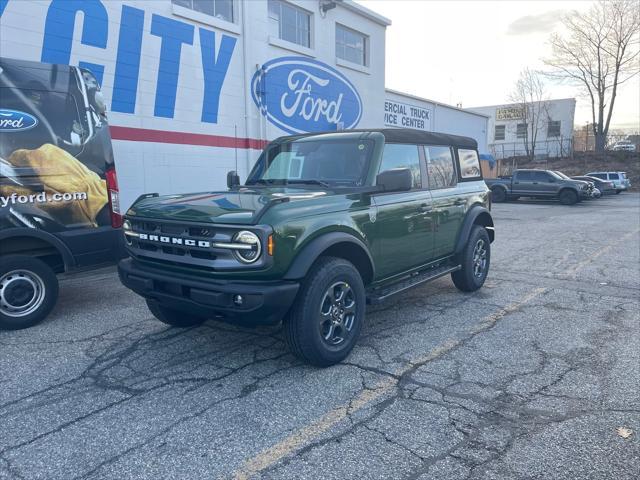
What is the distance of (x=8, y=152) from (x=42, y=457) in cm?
312

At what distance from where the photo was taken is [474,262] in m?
6.33

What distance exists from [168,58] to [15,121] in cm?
473

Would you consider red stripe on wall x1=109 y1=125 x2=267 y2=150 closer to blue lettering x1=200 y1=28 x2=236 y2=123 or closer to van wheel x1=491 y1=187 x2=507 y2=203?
blue lettering x1=200 y1=28 x2=236 y2=123

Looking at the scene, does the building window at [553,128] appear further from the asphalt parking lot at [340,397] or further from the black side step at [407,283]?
the black side step at [407,283]

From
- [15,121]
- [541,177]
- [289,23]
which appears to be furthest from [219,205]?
[541,177]

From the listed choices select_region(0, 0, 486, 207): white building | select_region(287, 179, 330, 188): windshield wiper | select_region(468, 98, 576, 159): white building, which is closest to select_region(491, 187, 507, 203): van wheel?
select_region(0, 0, 486, 207): white building

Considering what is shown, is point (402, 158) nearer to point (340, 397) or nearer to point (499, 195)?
point (340, 397)

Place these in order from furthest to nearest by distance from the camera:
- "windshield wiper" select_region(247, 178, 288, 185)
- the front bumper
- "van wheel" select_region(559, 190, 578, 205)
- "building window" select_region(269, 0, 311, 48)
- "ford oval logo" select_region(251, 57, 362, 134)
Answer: "van wheel" select_region(559, 190, 578, 205) → "building window" select_region(269, 0, 311, 48) → "ford oval logo" select_region(251, 57, 362, 134) → "windshield wiper" select_region(247, 178, 288, 185) → the front bumper

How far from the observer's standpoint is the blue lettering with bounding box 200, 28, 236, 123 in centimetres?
963

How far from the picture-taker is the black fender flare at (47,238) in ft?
15.5

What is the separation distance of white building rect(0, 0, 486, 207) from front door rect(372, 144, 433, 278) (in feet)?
17.3

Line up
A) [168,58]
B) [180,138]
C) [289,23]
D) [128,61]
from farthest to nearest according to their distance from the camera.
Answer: [289,23]
[180,138]
[168,58]
[128,61]

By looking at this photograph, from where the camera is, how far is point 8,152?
4734 mm

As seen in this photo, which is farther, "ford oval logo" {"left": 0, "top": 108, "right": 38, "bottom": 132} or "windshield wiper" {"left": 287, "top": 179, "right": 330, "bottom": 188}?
"ford oval logo" {"left": 0, "top": 108, "right": 38, "bottom": 132}
